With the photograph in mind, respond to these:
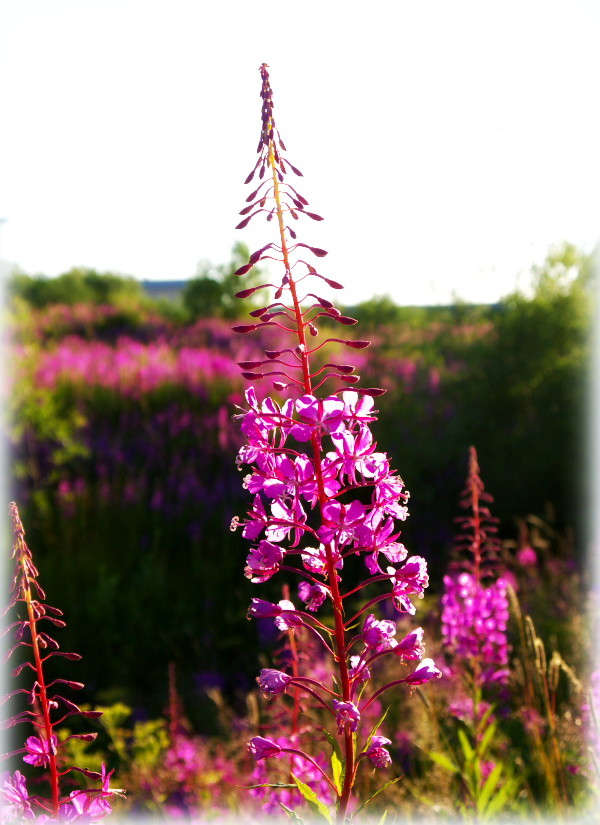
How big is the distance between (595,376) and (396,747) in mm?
5704

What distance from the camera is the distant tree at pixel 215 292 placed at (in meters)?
21.5

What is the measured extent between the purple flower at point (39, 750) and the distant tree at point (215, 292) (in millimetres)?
19528

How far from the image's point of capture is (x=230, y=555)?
7871 millimetres

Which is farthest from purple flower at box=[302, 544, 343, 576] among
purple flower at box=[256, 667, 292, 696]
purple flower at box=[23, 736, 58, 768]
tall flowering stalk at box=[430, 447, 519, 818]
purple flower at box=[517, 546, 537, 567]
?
purple flower at box=[517, 546, 537, 567]

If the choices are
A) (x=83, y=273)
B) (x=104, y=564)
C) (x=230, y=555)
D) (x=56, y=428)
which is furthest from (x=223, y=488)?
(x=83, y=273)

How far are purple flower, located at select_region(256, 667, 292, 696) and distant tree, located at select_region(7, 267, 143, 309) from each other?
92.1ft

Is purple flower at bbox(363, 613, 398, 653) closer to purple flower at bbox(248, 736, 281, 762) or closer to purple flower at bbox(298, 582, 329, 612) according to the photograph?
purple flower at bbox(298, 582, 329, 612)

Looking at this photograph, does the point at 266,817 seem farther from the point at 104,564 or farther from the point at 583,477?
the point at 583,477

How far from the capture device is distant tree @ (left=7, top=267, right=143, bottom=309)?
30.4 metres

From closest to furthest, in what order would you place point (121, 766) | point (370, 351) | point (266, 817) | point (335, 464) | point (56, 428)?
point (335, 464) < point (266, 817) < point (121, 766) < point (56, 428) < point (370, 351)

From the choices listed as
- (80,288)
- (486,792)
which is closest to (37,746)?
(486,792)

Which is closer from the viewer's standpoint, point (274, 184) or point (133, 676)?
point (274, 184)

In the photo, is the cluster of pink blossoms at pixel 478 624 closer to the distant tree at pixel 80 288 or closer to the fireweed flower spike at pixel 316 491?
the fireweed flower spike at pixel 316 491

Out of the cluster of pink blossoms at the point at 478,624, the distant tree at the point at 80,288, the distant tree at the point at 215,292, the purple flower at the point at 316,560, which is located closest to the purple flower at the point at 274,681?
the purple flower at the point at 316,560
